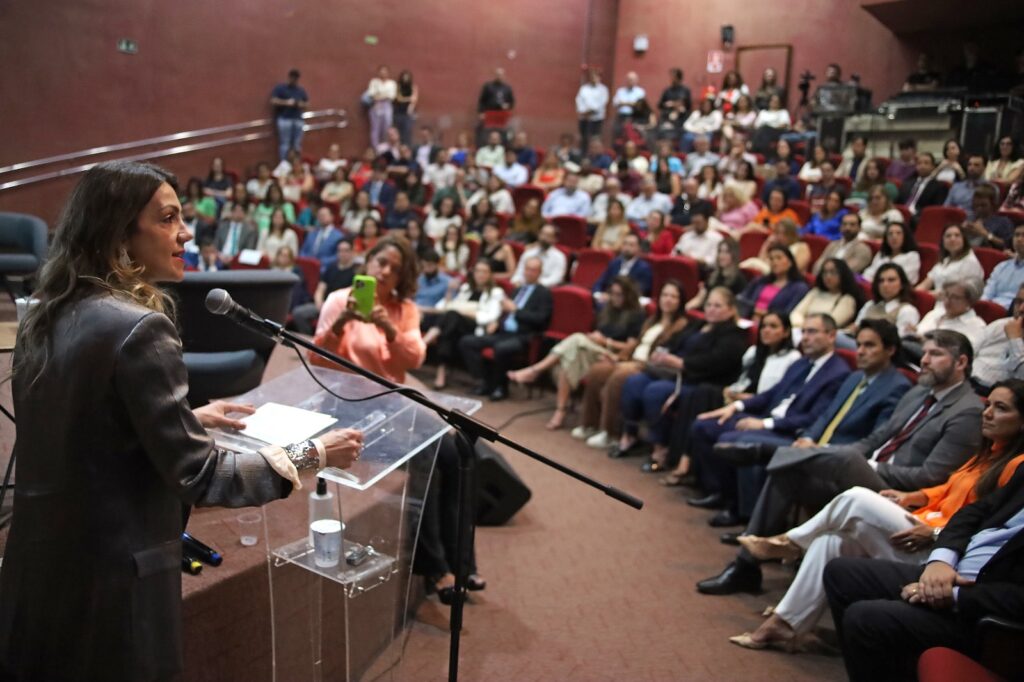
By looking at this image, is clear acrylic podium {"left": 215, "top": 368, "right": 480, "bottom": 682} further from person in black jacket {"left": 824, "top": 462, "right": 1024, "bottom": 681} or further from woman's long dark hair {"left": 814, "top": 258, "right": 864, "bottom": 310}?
woman's long dark hair {"left": 814, "top": 258, "right": 864, "bottom": 310}

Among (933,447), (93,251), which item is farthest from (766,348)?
(93,251)

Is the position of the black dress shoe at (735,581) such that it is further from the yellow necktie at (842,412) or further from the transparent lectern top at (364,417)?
→ the transparent lectern top at (364,417)

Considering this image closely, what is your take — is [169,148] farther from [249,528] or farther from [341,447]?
[341,447]

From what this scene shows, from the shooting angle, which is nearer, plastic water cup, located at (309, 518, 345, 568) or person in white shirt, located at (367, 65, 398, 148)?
plastic water cup, located at (309, 518, 345, 568)

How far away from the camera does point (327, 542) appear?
175cm

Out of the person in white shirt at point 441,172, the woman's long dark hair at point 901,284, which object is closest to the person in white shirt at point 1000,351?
the woman's long dark hair at point 901,284

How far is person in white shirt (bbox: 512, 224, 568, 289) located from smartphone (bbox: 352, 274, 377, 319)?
3661 millimetres

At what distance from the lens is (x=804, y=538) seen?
256cm

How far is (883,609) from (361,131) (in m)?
9.79

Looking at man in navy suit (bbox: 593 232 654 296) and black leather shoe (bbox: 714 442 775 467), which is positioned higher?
man in navy suit (bbox: 593 232 654 296)

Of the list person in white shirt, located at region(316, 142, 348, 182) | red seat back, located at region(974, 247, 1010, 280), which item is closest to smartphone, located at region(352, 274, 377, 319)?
red seat back, located at region(974, 247, 1010, 280)

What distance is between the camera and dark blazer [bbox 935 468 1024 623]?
186cm

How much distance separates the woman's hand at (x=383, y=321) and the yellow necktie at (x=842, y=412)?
1.70m

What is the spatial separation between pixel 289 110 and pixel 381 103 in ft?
3.98
